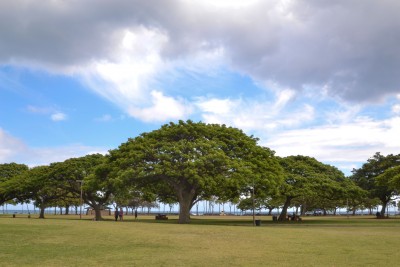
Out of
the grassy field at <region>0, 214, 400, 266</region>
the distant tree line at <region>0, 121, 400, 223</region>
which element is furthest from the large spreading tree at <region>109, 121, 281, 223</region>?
the grassy field at <region>0, 214, 400, 266</region>

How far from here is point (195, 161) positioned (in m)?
41.8

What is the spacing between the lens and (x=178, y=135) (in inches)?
1886

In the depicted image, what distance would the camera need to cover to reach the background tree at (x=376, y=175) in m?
73.7

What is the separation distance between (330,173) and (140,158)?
3024 cm

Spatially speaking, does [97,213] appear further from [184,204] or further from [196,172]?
[196,172]

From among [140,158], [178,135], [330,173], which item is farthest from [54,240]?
[330,173]

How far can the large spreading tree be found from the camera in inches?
1670

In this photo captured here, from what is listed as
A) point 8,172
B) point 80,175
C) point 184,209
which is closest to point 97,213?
point 80,175

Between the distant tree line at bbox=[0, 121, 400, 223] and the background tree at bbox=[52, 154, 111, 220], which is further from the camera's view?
the background tree at bbox=[52, 154, 111, 220]

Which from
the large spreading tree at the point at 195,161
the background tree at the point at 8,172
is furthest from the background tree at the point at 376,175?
the background tree at the point at 8,172

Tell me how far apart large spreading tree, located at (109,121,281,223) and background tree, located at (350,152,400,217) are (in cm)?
3385

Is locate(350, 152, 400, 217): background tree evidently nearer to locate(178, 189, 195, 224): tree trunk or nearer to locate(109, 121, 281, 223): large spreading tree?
locate(109, 121, 281, 223): large spreading tree

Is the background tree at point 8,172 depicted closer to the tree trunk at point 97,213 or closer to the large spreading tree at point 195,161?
the tree trunk at point 97,213

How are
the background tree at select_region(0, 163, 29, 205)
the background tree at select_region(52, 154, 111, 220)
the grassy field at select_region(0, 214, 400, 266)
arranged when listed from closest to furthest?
the grassy field at select_region(0, 214, 400, 266)
the background tree at select_region(52, 154, 111, 220)
the background tree at select_region(0, 163, 29, 205)
